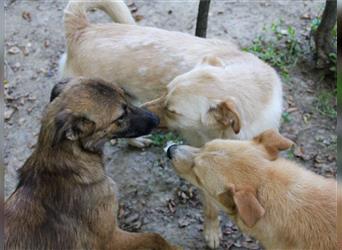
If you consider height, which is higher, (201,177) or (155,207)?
(201,177)

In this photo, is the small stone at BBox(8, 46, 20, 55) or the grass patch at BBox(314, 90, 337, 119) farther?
the small stone at BBox(8, 46, 20, 55)

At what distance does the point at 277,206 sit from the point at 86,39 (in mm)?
2414

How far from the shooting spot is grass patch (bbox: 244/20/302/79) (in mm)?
5445

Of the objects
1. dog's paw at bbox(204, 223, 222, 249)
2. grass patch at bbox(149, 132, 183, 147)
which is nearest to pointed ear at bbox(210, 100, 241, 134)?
dog's paw at bbox(204, 223, 222, 249)

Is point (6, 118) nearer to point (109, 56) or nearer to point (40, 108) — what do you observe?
point (40, 108)

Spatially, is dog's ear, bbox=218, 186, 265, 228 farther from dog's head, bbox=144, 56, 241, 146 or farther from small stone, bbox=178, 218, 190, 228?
small stone, bbox=178, 218, 190, 228

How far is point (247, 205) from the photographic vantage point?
9.26 ft

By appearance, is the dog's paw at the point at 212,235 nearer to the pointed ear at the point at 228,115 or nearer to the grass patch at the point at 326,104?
the pointed ear at the point at 228,115

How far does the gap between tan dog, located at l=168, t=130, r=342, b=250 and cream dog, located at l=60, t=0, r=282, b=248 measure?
0.46 metres

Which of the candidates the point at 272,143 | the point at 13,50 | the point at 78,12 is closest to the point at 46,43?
the point at 13,50

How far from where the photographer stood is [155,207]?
4492mm

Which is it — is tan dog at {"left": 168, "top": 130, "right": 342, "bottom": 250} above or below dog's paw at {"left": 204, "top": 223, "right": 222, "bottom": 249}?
above

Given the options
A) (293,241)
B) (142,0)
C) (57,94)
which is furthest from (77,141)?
(142,0)

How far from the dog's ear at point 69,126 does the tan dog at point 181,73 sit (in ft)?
2.82
